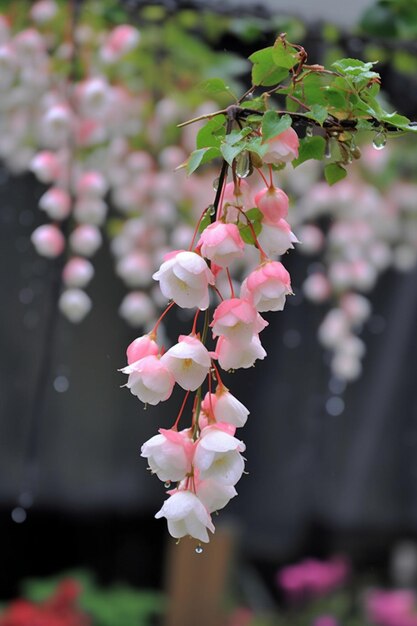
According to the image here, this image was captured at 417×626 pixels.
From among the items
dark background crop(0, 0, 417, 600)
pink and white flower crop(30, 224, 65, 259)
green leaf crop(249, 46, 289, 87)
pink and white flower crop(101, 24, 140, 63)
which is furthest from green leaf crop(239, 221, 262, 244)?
dark background crop(0, 0, 417, 600)

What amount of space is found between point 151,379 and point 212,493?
82 millimetres

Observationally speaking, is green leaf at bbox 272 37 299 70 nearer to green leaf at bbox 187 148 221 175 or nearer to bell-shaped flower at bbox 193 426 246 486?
green leaf at bbox 187 148 221 175

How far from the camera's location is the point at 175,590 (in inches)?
93.4

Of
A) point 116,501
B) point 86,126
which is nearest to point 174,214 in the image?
point 86,126

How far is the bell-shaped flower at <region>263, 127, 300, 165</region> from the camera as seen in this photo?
607mm

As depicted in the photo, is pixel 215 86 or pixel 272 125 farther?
pixel 215 86

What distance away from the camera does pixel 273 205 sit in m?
0.63

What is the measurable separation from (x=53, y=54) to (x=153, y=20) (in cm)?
20

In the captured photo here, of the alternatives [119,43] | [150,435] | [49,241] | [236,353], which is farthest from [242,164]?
[150,435]

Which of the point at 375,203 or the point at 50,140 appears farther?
the point at 375,203

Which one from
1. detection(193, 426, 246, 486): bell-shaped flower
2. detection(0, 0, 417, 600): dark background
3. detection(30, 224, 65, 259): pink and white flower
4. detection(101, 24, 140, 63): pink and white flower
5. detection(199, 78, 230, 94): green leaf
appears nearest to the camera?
detection(193, 426, 246, 486): bell-shaped flower

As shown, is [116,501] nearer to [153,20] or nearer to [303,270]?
[303,270]

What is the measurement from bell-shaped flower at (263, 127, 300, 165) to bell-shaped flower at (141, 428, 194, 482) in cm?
19

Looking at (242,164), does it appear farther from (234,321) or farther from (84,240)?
(84,240)
